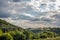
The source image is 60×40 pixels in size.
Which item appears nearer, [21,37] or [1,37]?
[1,37]

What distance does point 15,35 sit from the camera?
565ft

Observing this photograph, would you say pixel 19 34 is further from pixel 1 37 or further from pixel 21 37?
pixel 1 37

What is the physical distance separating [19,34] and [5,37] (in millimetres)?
20841

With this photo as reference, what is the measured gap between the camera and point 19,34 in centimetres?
17238

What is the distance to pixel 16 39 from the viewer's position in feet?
545

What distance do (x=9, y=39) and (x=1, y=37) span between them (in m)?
8.40

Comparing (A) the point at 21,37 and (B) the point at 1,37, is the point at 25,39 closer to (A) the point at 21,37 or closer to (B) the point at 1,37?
(A) the point at 21,37

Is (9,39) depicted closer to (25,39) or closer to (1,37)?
(1,37)

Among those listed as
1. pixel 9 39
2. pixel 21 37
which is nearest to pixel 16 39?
pixel 21 37

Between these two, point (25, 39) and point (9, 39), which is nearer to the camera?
point (9, 39)

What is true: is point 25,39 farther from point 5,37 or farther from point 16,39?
point 5,37

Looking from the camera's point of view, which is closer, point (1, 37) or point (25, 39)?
point (1, 37)

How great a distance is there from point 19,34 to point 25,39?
5876 millimetres

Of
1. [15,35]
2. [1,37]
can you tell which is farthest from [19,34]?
[1,37]
